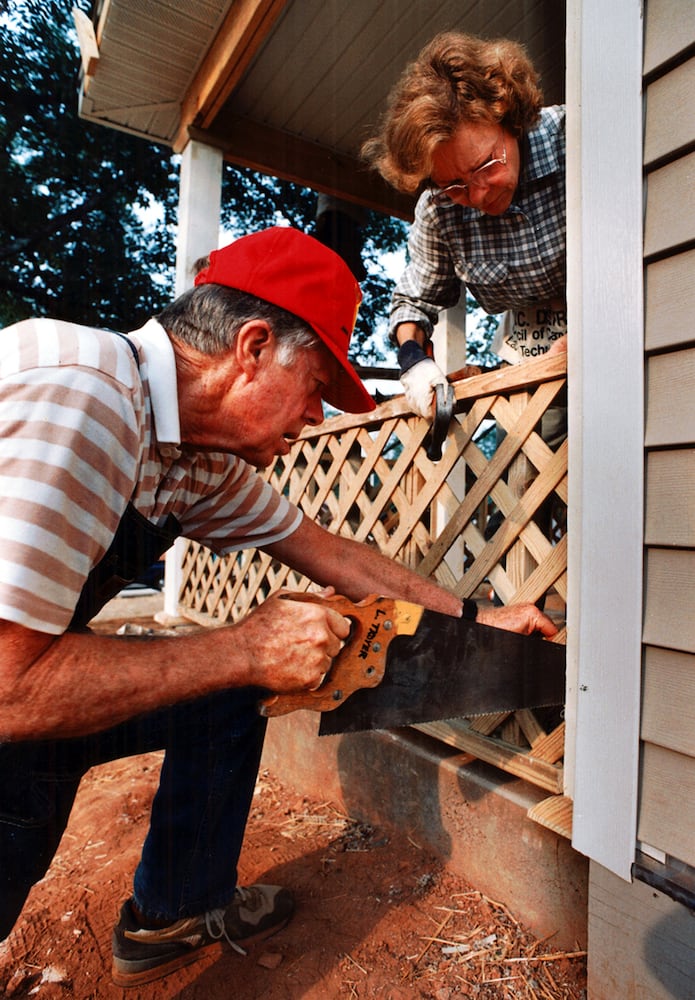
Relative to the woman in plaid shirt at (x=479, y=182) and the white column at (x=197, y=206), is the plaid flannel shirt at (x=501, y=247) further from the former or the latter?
the white column at (x=197, y=206)

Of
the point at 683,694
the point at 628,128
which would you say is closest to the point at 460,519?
the point at 683,694

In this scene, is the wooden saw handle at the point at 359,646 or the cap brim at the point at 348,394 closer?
the wooden saw handle at the point at 359,646

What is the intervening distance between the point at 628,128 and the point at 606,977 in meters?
2.05

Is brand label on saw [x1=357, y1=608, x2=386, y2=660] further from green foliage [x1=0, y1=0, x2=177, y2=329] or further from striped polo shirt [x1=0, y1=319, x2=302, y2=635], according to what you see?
green foliage [x1=0, y1=0, x2=177, y2=329]

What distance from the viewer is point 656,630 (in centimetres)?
141

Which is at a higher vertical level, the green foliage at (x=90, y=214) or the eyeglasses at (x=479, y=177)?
the green foliage at (x=90, y=214)

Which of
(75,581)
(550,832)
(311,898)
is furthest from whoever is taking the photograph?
(311,898)

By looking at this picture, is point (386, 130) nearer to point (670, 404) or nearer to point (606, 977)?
point (670, 404)

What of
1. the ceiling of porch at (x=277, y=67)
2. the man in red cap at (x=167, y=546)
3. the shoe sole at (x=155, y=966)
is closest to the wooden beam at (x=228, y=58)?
the ceiling of porch at (x=277, y=67)

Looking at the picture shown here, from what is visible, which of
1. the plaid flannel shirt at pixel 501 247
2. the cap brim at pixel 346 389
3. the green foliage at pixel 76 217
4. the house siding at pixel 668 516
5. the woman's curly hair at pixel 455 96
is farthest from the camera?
the green foliage at pixel 76 217

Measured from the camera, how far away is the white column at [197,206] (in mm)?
4352

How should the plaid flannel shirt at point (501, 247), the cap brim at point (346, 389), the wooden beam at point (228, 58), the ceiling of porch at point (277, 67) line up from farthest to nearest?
the ceiling of porch at point (277, 67)
the wooden beam at point (228, 58)
the plaid flannel shirt at point (501, 247)
the cap brim at point (346, 389)

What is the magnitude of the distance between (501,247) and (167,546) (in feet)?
5.37

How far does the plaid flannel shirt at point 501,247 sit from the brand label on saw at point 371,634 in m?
1.51
